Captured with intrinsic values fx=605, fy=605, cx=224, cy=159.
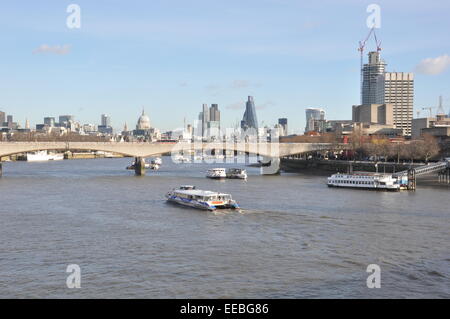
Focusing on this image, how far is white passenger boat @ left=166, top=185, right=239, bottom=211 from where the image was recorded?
110ft

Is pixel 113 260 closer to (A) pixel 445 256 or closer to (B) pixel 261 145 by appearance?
(A) pixel 445 256

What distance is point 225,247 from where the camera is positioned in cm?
2272

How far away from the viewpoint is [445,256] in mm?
21094

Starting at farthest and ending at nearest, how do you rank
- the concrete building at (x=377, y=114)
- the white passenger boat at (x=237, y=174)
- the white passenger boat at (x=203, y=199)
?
the concrete building at (x=377, y=114)
the white passenger boat at (x=237, y=174)
the white passenger boat at (x=203, y=199)

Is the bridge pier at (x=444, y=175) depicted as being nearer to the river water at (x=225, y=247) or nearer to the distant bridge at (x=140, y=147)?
the river water at (x=225, y=247)

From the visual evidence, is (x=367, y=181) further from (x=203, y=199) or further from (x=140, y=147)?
(x=140, y=147)

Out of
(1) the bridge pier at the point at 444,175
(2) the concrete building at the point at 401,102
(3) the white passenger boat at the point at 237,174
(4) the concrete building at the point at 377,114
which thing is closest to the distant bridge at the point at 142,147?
(3) the white passenger boat at the point at 237,174

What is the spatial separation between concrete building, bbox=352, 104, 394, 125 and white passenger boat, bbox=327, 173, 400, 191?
116414mm

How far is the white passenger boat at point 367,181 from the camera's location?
46562mm

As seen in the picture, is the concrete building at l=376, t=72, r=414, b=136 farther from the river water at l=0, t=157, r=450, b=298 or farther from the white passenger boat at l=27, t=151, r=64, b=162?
the river water at l=0, t=157, r=450, b=298

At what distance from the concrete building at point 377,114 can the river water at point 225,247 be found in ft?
427

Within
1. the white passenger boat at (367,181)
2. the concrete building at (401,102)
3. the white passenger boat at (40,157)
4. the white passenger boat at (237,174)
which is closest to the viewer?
the white passenger boat at (367,181)

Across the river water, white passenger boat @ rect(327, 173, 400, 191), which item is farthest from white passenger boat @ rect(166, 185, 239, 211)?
white passenger boat @ rect(327, 173, 400, 191)

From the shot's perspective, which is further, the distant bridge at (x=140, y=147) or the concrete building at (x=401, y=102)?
the concrete building at (x=401, y=102)
